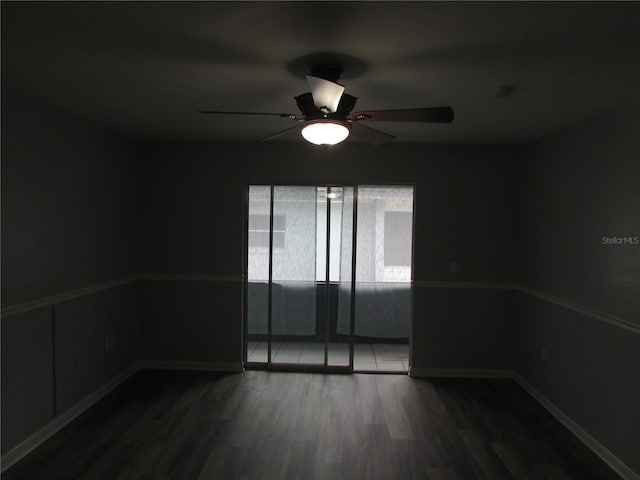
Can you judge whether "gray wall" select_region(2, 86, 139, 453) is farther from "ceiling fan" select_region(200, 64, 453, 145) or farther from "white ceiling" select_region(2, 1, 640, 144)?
"ceiling fan" select_region(200, 64, 453, 145)

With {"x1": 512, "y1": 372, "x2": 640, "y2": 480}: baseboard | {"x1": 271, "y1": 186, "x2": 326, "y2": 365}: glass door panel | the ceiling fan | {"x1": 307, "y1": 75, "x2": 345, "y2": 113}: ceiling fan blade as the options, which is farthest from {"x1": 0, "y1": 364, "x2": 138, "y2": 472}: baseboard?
{"x1": 512, "y1": 372, "x2": 640, "y2": 480}: baseboard

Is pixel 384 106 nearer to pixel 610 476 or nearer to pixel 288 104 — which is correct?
pixel 288 104

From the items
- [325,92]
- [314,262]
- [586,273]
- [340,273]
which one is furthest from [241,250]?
[586,273]

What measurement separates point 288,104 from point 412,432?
2563 mm

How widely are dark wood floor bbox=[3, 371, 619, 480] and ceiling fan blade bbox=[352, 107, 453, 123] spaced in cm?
211

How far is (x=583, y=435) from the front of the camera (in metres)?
2.77

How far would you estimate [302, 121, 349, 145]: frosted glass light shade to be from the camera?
202 cm

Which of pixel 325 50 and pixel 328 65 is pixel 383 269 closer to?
→ pixel 328 65

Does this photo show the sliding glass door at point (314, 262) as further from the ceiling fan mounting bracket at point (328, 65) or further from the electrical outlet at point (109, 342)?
the ceiling fan mounting bracket at point (328, 65)

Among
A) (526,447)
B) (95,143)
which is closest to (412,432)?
(526,447)

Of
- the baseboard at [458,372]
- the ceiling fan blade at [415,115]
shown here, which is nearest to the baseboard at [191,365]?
the baseboard at [458,372]

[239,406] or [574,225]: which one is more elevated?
[574,225]

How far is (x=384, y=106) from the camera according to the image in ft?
8.86

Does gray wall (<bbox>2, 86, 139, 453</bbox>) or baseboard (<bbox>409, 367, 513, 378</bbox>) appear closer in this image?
gray wall (<bbox>2, 86, 139, 453</bbox>)
